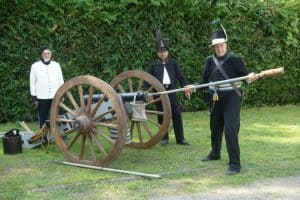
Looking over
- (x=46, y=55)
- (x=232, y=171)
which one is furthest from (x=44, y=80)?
(x=232, y=171)

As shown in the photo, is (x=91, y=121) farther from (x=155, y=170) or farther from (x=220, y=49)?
(x=220, y=49)

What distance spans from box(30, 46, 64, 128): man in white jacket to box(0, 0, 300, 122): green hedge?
207 cm

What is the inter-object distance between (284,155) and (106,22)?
5.27 metres

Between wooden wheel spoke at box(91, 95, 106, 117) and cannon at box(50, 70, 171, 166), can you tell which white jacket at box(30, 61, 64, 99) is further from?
wooden wheel spoke at box(91, 95, 106, 117)

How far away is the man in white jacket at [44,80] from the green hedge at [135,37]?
2.07m

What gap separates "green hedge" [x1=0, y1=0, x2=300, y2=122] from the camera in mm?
11359

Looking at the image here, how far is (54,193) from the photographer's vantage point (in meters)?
6.45

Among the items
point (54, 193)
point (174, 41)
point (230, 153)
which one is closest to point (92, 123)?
point (54, 193)

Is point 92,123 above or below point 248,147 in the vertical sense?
above

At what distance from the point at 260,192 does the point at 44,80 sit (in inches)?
174

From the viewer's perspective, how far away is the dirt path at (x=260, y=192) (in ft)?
20.5

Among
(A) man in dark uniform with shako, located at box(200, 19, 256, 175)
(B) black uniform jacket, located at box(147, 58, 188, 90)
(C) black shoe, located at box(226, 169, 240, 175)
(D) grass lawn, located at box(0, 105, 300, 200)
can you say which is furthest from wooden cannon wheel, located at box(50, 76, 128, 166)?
(B) black uniform jacket, located at box(147, 58, 188, 90)

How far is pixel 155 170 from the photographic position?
752 centimetres

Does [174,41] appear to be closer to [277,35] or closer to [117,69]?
[117,69]
